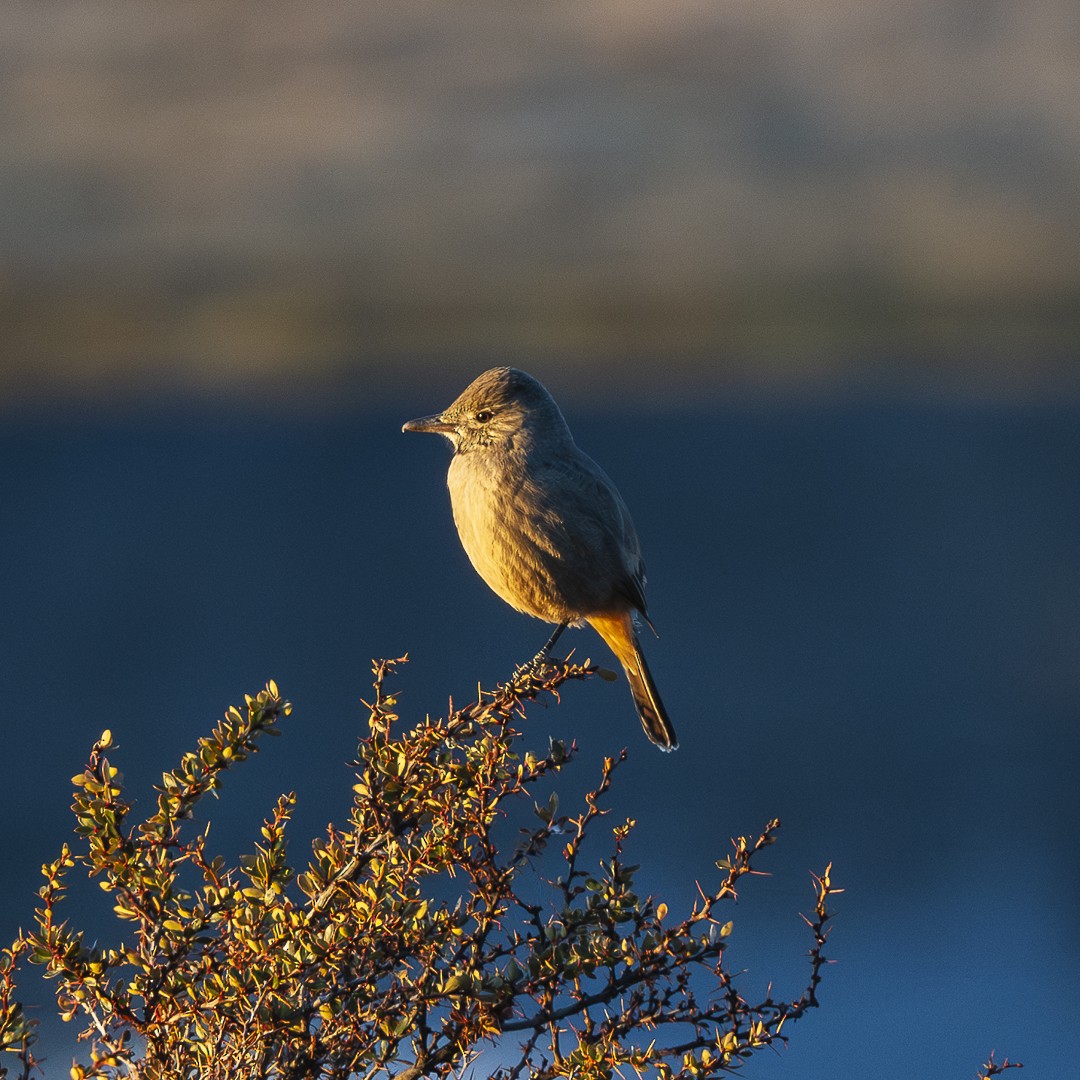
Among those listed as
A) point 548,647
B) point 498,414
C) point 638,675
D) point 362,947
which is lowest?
point 362,947

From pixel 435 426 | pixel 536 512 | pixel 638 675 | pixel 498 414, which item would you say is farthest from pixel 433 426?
pixel 638 675

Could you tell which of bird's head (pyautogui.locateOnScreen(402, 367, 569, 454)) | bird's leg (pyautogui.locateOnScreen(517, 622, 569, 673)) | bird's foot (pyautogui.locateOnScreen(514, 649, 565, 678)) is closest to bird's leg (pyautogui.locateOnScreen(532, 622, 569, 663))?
bird's leg (pyautogui.locateOnScreen(517, 622, 569, 673))

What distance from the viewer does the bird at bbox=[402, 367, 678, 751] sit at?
3.24 metres

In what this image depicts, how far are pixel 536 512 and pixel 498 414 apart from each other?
0.94ft

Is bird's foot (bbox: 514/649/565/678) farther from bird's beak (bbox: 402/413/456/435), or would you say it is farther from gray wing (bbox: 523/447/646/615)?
bird's beak (bbox: 402/413/456/435)

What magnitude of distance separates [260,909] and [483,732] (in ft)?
1.44

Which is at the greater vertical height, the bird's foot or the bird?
the bird

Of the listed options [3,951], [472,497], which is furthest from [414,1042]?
[472,497]

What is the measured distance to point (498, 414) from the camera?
334 cm

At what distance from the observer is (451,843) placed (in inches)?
77.5

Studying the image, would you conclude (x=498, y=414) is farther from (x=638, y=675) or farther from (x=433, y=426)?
(x=638, y=675)

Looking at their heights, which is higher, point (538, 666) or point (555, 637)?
point (555, 637)

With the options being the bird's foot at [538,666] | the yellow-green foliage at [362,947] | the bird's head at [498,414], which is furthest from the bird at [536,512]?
the yellow-green foliage at [362,947]

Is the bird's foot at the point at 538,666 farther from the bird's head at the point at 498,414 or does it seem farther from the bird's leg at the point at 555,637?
the bird's head at the point at 498,414
